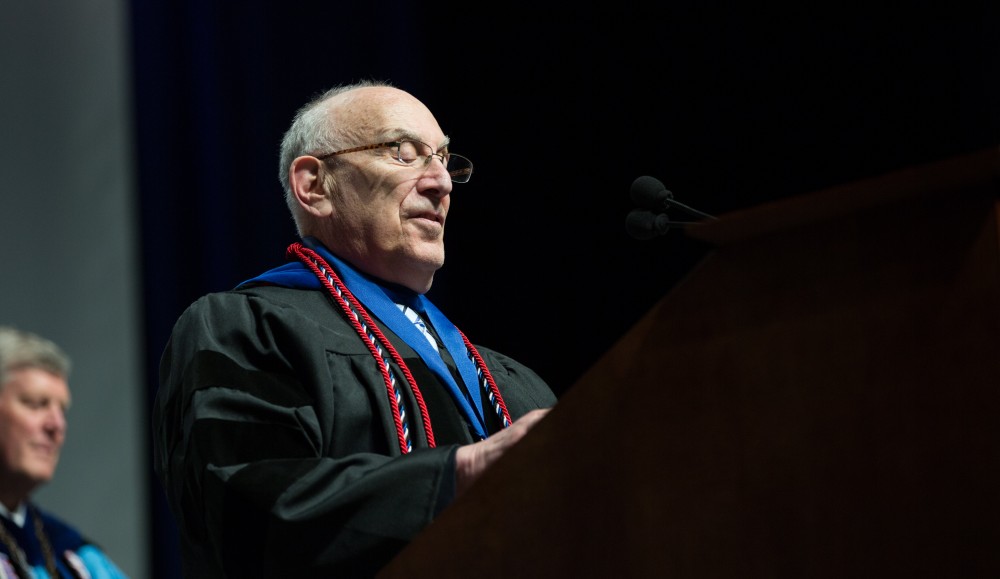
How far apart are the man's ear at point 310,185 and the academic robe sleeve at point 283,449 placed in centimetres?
32

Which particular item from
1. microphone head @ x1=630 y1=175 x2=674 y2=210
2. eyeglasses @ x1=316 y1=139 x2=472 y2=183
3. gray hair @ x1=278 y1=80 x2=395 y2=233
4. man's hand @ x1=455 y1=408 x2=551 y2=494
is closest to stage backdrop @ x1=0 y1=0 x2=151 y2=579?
gray hair @ x1=278 y1=80 x2=395 y2=233

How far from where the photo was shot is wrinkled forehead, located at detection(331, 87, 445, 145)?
2.65 m

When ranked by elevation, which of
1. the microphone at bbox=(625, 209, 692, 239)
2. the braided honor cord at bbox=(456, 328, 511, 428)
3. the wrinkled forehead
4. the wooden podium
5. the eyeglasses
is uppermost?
the wrinkled forehead

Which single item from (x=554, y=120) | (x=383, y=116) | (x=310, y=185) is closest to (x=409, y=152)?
(x=383, y=116)

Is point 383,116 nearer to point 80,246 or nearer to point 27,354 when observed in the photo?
point 27,354

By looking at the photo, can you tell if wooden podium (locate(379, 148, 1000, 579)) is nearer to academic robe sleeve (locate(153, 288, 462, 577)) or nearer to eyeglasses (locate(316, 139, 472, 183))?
academic robe sleeve (locate(153, 288, 462, 577))

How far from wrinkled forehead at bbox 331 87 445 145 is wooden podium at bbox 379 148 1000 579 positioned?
1.58m

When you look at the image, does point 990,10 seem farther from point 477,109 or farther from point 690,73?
point 477,109

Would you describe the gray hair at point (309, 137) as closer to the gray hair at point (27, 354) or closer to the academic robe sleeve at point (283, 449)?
the academic robe sleeve at point (283, 449)

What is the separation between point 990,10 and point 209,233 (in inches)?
92.9

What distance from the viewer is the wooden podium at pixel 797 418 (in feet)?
3.06

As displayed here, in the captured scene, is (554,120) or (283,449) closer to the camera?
(283,449)

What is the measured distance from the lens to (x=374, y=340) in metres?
2.26

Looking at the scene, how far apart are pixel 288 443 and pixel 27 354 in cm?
144
